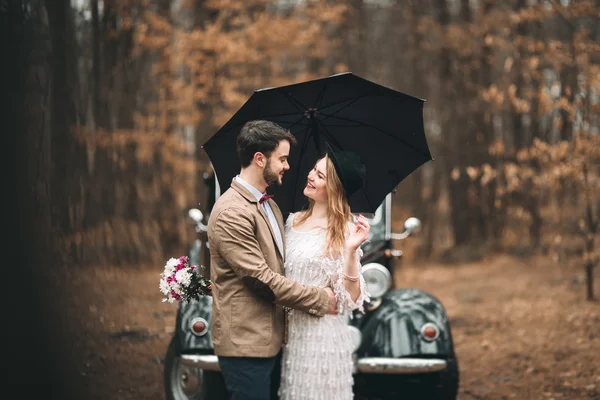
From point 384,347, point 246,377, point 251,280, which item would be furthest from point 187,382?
point 251,280

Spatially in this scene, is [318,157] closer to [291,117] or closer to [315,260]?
[291,117]

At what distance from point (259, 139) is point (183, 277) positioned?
0.86 metres

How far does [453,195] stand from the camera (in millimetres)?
17031

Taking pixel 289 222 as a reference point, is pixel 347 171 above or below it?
above

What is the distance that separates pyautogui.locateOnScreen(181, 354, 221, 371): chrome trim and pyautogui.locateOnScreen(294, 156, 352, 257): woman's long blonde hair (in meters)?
1.74

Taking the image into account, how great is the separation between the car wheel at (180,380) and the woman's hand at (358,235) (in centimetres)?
251

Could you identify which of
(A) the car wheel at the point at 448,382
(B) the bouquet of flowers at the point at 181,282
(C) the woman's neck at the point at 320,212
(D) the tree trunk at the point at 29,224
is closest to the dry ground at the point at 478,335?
(D) the tree trunk at the point at 29,224

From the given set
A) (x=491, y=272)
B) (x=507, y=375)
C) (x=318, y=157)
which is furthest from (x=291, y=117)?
(x=491, y=272)

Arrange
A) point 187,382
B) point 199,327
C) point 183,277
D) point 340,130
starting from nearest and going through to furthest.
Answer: point 183,277 → point 340,130 → point 199,327 → point 187,382

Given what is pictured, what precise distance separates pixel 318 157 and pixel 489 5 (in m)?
13.2

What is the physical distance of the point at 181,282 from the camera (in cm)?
363

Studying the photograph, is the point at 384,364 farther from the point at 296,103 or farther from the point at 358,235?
the point at 296,103

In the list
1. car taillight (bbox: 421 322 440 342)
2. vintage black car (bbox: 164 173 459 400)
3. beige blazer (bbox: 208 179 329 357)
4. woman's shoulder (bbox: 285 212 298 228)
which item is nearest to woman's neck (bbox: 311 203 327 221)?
woman's shoulder (bbox: 285 212 298 228)

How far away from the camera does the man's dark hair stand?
11.0 ft
